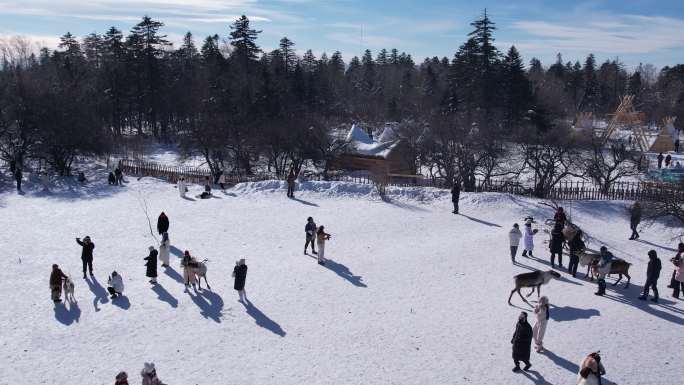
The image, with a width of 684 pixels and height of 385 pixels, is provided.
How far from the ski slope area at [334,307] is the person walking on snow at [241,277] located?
261 mm

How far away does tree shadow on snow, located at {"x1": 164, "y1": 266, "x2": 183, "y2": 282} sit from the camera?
14.2 metres

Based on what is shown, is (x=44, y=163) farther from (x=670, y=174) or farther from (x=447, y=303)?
(x=670, y=174)

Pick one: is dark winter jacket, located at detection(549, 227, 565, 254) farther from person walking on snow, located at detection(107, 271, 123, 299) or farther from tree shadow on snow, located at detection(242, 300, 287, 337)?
person walking on snow, located at detection(107, 271, 123, 299)

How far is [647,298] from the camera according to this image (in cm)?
1264

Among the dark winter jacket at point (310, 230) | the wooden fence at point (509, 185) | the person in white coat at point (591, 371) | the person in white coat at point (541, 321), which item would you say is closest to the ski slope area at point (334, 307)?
the person in white coat at point (541, 321)

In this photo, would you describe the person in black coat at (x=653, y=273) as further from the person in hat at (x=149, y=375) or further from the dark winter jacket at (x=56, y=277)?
the dark winter jacket at (x=56, y=277)

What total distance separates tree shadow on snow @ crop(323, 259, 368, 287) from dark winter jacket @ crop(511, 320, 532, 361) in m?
5.12

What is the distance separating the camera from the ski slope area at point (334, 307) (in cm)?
968

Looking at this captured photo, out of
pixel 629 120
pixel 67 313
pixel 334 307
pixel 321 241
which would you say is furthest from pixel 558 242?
pixel 629 120

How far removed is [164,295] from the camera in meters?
13.1

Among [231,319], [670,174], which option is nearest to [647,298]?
[231,319]

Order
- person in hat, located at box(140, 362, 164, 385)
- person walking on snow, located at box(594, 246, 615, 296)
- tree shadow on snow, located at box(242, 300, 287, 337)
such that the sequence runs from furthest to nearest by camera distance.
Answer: person walking on snow, located at box(594, 246, 615, 296)
tree shadow on snow, located at box(242, 300, 287, 337)
person in hat, located at box(140, 362, 164, 385)

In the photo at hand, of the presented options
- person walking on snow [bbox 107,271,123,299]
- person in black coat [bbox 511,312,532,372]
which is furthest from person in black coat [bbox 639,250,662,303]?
person walking on snow [bbox 107,271,123,299]

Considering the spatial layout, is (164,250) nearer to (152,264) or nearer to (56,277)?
(152,264)
